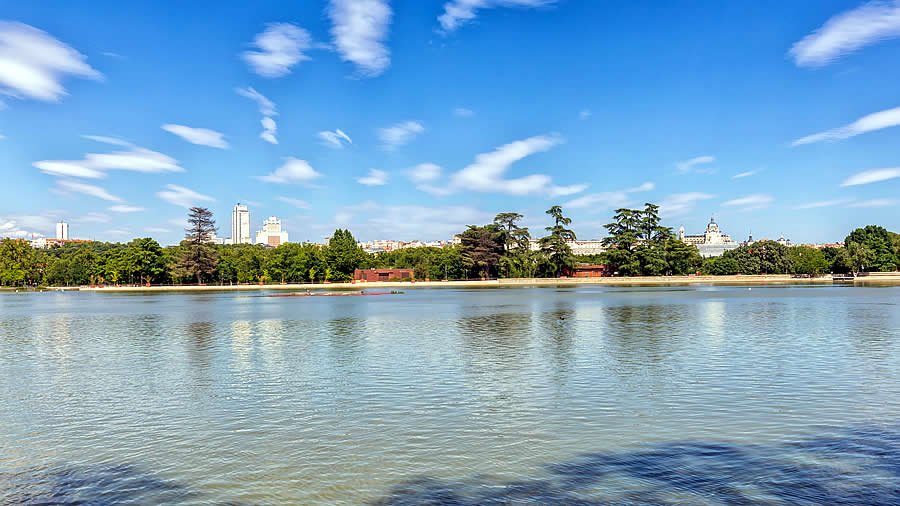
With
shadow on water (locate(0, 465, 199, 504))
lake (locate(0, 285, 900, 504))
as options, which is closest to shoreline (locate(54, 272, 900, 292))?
lake (locate(0, 285, 900, 504))

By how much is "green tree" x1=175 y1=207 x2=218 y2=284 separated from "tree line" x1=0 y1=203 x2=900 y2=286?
0.56 ft

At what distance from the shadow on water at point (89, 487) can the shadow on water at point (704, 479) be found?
2.74 meters

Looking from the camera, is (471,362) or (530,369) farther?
(471,362)

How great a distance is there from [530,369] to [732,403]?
5.13 meters

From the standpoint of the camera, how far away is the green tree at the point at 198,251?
103312mm

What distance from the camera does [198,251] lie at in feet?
342

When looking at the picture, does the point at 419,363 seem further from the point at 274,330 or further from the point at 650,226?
the point at 650,226

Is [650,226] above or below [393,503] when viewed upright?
above

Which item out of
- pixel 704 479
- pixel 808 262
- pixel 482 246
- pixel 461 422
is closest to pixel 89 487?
pixel 461 422

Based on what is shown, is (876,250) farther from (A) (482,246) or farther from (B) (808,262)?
(A) (482,246)

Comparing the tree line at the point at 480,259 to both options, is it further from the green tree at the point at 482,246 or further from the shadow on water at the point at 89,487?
the shadow on water at the point at 89,487

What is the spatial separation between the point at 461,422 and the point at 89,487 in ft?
17.4

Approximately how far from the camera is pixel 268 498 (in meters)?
6.72

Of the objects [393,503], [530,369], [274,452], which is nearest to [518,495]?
[393,503]
